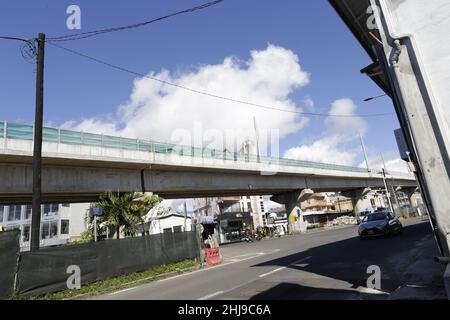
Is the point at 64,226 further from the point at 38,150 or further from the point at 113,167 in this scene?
the point at 38,150

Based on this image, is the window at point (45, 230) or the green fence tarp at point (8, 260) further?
the window at point (45, 230)

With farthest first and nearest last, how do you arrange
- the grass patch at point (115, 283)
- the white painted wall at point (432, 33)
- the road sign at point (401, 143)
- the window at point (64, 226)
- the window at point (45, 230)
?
the window at point (64, 226) < the window at point (45, 230) < the grass patch at point (115, 283) < the road sign at point (401, 143) < the white painted wall at point (432, 33)

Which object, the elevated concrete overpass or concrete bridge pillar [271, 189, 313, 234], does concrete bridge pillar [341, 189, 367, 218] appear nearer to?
concrete bridge pillar [271, 189, 313, 234]

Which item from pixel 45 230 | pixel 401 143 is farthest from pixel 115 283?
pixel 45 230

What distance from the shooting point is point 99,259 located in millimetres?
14508

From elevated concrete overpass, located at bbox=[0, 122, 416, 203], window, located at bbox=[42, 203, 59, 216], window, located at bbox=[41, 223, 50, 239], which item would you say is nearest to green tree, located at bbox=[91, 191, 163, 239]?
elevated concrete overpass, located at bbox=[0, 122, 416, 203]

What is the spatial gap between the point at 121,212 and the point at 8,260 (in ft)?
31.1

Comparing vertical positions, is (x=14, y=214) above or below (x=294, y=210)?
above

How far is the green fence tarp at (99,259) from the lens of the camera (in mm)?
12023

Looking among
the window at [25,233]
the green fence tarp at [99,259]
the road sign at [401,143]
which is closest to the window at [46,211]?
the window at [25,233]

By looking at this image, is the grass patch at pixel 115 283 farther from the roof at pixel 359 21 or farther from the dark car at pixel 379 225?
the roof at pixel 359 21

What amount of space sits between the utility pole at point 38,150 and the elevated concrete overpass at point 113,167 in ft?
14.7

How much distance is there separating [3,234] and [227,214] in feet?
153
